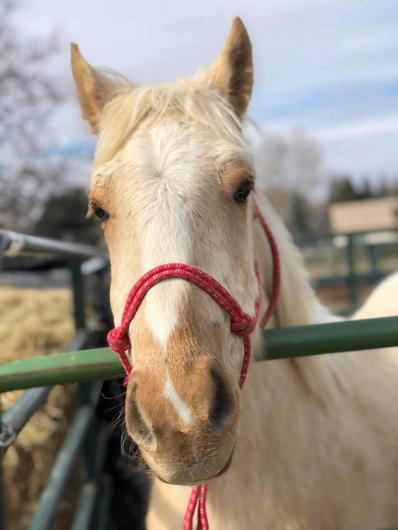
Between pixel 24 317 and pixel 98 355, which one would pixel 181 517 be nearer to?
pixel 98 355

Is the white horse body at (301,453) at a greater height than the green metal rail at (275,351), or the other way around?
the green metal rail at (275,351)

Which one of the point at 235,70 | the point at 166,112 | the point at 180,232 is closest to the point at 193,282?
the point at 180,232

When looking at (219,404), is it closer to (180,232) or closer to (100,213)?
(180,232)

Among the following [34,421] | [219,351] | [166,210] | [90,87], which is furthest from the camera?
[34,421]

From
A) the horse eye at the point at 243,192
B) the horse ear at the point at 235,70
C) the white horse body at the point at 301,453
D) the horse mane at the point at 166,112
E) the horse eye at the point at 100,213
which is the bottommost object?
the white horse body at the point at 301,453

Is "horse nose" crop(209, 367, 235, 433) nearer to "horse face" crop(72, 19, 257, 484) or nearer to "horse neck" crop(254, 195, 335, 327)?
"horse face" crop(72, 19, 257, 484)

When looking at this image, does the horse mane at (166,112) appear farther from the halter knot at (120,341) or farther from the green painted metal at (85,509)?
the green painted metal at (85,509)

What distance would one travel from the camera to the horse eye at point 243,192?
142 centimetres

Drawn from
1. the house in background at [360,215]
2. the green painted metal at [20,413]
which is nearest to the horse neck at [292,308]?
the green painted metal at [20,413]

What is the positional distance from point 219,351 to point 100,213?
0.59m

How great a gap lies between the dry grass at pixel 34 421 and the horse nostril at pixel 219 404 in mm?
2485

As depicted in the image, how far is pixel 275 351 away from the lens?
1301 millimetres

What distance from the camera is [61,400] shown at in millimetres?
3465

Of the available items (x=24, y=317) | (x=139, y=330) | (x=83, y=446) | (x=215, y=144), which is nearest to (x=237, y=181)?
(x=215, y=144)
